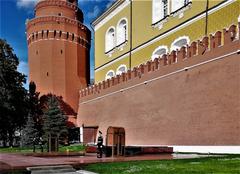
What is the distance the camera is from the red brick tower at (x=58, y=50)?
3819 centimetres

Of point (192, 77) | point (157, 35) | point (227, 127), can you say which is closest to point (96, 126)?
point (157, 35)

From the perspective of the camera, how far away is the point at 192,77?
17203 mm

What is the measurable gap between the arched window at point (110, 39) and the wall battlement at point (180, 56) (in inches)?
198

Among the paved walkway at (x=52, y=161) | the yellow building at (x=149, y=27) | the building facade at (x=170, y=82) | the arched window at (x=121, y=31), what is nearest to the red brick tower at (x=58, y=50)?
the yellow building at (x=149, y=27)

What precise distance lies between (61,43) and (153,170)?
102 feet

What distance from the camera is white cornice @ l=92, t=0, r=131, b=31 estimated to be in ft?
93.8

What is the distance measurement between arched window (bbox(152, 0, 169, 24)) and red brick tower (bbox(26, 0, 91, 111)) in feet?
53.1

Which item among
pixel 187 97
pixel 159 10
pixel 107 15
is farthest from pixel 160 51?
pixel 107 15

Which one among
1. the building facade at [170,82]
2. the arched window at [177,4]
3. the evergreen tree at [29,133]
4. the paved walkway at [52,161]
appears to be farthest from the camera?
the evergreen tree at [29,133]

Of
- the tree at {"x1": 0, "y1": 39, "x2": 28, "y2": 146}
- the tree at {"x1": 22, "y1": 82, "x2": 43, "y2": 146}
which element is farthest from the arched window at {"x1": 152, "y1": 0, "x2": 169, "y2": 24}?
the tree at {"x1": 0, "y1": 39, "x2": 28, "y2": 146}

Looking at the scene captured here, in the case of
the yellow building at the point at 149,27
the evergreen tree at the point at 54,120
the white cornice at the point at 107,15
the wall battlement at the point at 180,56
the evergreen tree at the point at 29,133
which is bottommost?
the evergreen tree at the point at 29,133

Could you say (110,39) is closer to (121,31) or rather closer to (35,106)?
(121,31)

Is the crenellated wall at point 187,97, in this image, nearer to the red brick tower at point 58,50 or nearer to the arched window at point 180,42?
the arched window at point 180,42

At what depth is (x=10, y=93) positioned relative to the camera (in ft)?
112
